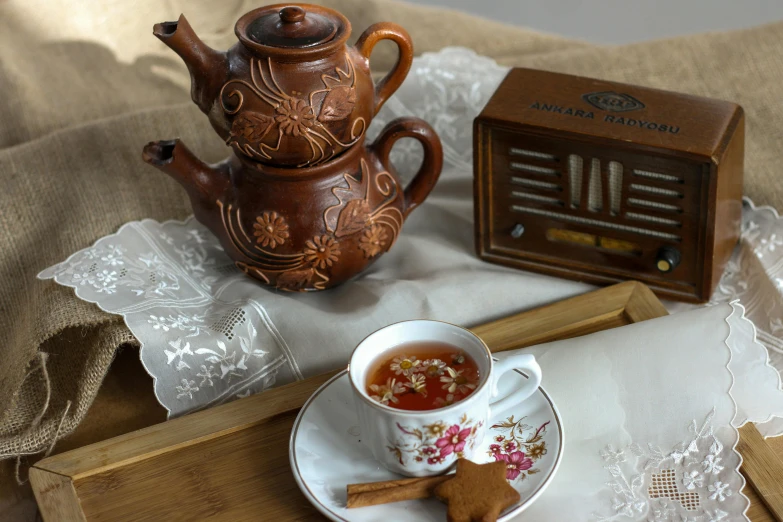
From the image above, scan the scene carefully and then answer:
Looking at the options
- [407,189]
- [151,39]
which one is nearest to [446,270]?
[407,189]

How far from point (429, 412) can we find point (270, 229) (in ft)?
1.31

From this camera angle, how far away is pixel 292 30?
1006 mm

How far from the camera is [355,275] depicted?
3.89ft

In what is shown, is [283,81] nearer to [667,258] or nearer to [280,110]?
[280,110]

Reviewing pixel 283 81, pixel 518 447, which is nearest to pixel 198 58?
pixel 283 81

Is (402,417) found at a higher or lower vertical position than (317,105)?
lower

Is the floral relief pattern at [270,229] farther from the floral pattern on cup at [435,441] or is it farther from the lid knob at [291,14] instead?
the floral pattern on cup at [435,441]

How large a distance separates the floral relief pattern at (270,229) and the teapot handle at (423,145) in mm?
163

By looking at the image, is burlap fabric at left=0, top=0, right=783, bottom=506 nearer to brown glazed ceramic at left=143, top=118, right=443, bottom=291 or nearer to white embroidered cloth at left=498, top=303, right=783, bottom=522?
brown glazed ceramic at left=143, top=118, right=443, bottom=291

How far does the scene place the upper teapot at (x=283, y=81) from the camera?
996 millimetres

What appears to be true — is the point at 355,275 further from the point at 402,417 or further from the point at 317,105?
the point at 402,417

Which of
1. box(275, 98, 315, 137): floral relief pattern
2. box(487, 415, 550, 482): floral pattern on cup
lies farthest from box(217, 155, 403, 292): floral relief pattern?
box(487, 415, 550, 482): floral pattern on cup

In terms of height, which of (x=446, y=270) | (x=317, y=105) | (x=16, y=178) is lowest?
(x=446, y=270)

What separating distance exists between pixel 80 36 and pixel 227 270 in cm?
59
